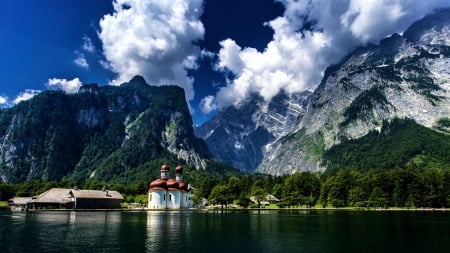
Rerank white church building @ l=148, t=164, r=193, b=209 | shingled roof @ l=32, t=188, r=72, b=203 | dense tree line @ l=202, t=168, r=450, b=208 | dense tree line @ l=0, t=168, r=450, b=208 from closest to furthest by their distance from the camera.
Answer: dense tree line @ l=202, t=168, r=450, b=208, dense tree line @ l=0, t=168, r=450, b=208, shingled roof @ l=32, t=188, r=72, b=203, white church building @ l=148, t=164, r=193, b=209

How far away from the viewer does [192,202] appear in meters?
167

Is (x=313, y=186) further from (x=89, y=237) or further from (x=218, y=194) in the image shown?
(x=89, y=237)

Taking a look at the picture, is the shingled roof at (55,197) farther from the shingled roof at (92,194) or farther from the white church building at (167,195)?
the white church building at (167,195)

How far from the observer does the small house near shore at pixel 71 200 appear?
144375mm

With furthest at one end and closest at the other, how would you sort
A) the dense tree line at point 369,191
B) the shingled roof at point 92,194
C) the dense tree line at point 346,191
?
the shingled roof at point 92,194 < the dense tree line at point 346,191 < the dense tree line at point 369,191

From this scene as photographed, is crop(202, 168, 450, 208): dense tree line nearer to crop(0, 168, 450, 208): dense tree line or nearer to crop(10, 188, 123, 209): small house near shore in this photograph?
crop(0, 168, 450, 208): dense tree line

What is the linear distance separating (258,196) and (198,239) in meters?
106

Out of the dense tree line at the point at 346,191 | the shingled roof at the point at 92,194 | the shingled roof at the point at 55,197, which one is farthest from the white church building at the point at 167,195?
the shingled roof at the point at 55,197

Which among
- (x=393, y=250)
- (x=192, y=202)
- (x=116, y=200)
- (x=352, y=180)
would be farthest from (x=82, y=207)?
(x=393, y=250)

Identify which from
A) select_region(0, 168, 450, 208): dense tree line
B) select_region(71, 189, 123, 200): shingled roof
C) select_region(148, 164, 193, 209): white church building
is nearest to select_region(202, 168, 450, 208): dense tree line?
select_region(0, 168, 450, 208): dense tree line

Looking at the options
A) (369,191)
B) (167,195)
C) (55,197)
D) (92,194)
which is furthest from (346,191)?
(55,197)

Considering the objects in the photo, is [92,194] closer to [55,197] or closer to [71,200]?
[71,200]

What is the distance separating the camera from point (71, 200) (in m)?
146

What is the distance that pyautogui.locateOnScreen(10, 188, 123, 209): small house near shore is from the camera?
144 metres
